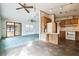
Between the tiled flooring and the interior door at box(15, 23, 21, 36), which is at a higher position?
the interior door at box(15, 23, 21, 36)

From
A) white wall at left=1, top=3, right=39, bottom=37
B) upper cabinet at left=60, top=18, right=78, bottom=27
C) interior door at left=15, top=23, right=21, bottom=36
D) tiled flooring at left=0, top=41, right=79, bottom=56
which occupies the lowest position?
tiled flooring at left=0, top=41, right=79, bottom=56

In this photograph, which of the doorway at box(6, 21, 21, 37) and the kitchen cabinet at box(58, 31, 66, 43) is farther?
the kitchen cabinet at box(58, 31, 66, 43)

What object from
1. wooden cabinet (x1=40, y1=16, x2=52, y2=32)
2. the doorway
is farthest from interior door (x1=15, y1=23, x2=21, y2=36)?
wooden cabinet (x1=40, y1=16, x2=52, y2=32)

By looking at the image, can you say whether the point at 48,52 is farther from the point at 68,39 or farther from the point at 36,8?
the point at 36,8

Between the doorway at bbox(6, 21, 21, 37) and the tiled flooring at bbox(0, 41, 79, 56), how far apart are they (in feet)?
0.92

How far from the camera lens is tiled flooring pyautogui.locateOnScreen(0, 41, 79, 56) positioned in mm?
1733

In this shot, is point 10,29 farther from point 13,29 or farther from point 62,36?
point 62,36

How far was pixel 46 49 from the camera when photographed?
1.78 metres

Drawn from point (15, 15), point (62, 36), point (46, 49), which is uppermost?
point (15, 15)

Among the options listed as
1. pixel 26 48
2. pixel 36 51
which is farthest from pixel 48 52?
pixel 26 48

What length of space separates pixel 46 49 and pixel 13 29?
2.44 ft

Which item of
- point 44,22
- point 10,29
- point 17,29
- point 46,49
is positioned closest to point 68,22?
point 44,22

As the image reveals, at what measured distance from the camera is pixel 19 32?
175 cm

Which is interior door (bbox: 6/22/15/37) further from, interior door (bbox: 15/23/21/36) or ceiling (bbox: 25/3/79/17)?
ceiling (bbox: 25/3/79/17)
